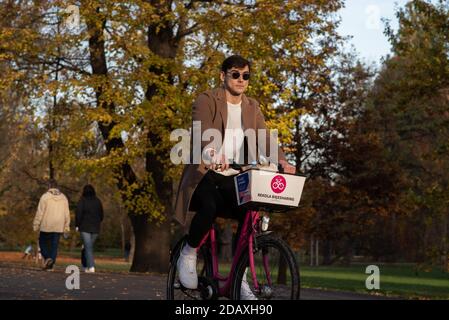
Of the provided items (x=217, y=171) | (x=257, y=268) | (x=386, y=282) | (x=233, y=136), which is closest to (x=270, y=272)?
(x=257, y=268)

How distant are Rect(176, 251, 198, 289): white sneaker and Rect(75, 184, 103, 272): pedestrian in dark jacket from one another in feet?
41.3

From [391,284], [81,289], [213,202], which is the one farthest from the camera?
[391,284]

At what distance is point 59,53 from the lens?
82.1 feet

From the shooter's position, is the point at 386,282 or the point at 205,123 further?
the point at 386,282

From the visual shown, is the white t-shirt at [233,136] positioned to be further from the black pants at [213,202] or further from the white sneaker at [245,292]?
the white sneaker at [245,292]

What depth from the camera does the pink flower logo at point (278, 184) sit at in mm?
6629

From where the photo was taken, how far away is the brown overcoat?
23.9 ft

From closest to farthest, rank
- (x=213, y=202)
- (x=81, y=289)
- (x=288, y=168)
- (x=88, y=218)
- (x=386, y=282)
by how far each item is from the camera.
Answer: (x=288, y=168), (x=213, y=202), (x=81, y=289), (x=88, y=218), (x=386, y=282)

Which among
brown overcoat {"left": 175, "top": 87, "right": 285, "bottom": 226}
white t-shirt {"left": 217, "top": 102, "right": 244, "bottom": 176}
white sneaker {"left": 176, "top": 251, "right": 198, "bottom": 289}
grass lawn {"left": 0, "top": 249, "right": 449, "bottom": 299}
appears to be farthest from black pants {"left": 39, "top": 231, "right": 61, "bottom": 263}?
white t-shirt {"left": 217, "top": 102, "right": 244, "bottom": 176}

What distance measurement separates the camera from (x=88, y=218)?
20.0m

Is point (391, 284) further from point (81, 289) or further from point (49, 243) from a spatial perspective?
point (81, 289)

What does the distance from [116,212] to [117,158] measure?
136 ft

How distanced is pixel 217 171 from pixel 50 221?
13.1m

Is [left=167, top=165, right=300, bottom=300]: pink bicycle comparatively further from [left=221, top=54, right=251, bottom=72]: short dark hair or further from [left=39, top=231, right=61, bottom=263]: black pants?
[left=39, top=231, right=61, bottom=263]: black pants
